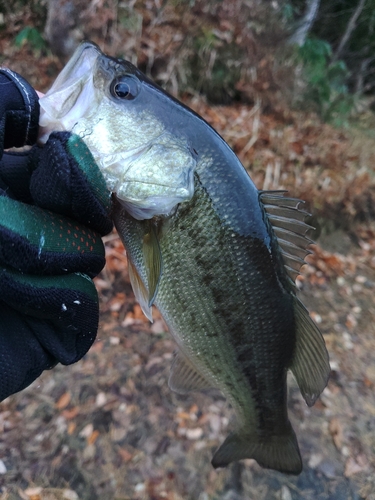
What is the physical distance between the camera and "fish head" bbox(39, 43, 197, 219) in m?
1.40

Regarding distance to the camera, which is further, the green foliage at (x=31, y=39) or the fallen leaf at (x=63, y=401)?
the green foliage at (x=31, y=39)

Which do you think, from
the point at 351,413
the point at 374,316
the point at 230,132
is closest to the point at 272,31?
the point at 230,132

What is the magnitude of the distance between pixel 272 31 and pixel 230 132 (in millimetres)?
2139

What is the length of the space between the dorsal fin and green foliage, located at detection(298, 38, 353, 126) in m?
6.04

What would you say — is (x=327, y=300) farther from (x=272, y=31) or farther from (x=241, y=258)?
(x=272, y=31)

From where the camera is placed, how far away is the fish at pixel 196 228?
1.45 m

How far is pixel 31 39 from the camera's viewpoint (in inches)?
201

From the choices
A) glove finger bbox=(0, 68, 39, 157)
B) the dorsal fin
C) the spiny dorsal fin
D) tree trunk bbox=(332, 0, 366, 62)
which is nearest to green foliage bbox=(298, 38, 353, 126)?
tree trunk bbox=(332, 0, 366, 62)

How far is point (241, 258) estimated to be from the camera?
1.60 metres

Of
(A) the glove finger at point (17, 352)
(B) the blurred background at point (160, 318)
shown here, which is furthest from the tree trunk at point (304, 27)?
(A) the glove finger at point (17, 352)

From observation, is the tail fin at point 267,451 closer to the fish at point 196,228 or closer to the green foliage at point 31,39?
the fish at point 196,228

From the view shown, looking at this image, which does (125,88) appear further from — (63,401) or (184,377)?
(63,401)

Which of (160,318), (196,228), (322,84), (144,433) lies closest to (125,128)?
(196,228)

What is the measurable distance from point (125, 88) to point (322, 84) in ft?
21.4
